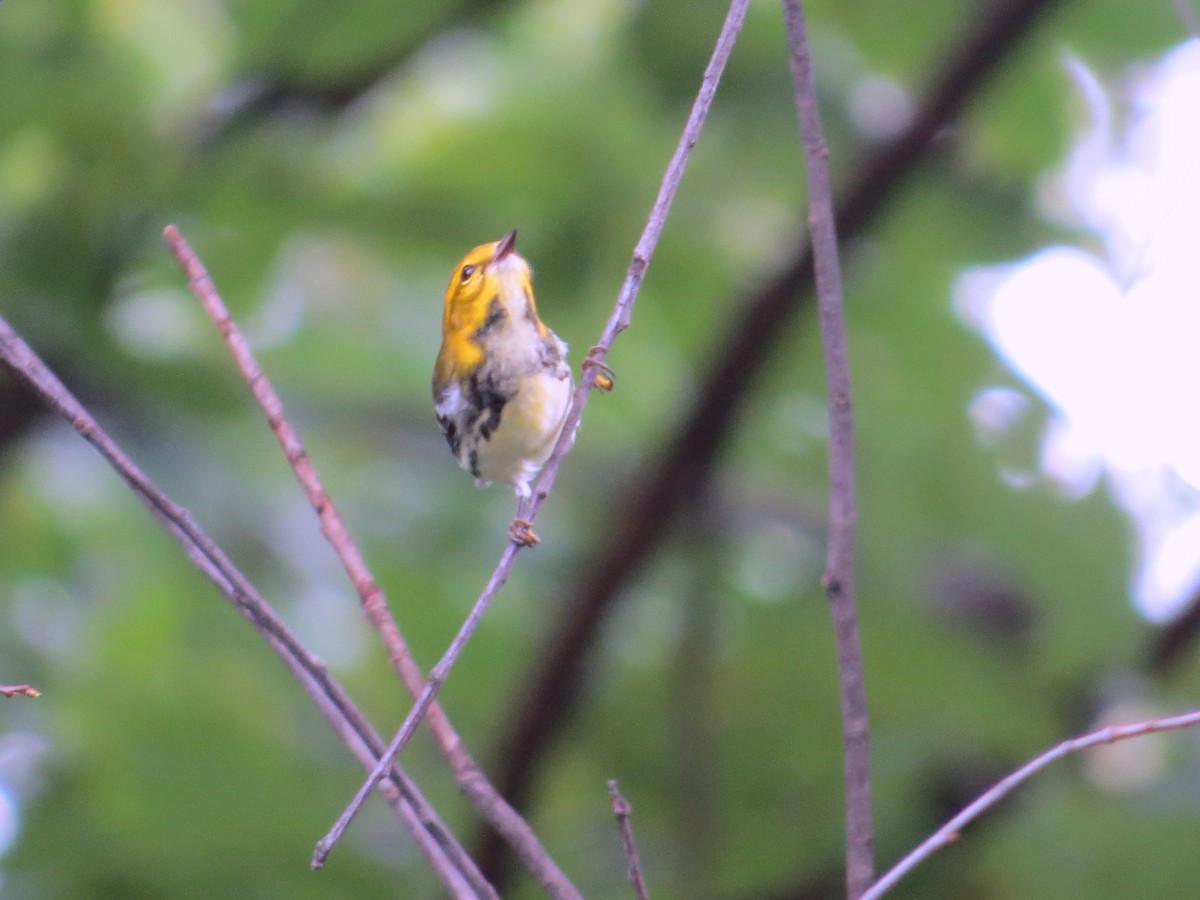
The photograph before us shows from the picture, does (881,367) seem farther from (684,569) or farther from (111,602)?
(111,602)

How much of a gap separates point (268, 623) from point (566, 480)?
7.44 ft

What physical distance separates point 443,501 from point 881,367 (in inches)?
50.6

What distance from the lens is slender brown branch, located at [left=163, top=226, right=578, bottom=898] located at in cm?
126

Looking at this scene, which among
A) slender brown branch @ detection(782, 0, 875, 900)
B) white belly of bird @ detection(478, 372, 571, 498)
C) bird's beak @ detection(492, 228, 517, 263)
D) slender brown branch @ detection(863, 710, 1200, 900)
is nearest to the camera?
slender brown branch @ detection(863, 710, 1200, 900)

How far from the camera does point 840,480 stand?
128 centimetres

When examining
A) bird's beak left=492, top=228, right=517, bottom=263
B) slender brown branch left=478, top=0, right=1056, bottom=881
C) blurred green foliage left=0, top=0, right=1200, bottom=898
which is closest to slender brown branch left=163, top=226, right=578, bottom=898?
bird's beak left=492, top=228, right=517, bottom=263

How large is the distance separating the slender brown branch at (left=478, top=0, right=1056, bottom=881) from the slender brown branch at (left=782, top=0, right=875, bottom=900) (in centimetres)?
122

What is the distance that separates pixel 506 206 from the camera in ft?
10.2

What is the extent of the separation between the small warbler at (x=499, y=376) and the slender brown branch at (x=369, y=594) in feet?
2.55

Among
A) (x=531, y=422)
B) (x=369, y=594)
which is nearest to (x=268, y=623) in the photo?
(x=369, y=594)

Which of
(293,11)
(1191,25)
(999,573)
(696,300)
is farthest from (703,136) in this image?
(1191,25)

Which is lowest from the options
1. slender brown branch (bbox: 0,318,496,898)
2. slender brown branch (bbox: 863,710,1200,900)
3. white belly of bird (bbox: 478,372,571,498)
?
slender brown branch (bbox: 863,710,1200,900)

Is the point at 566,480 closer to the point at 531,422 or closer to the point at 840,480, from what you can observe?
the point at 531,422

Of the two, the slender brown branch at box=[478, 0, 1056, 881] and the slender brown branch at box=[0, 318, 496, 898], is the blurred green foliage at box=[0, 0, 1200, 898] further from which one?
the slender brown branch at box=[0, 318, 496, 898]
